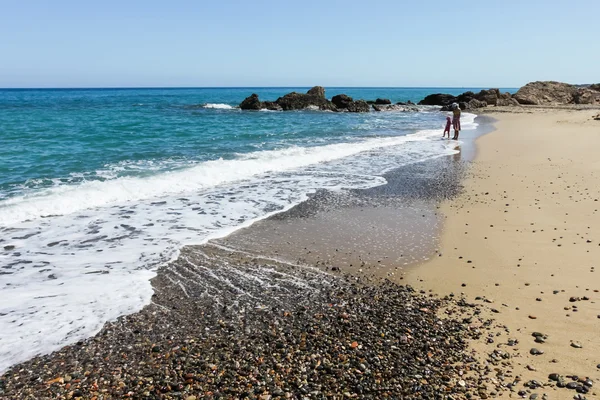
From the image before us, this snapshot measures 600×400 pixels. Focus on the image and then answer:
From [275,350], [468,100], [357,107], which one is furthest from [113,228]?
[468,100]

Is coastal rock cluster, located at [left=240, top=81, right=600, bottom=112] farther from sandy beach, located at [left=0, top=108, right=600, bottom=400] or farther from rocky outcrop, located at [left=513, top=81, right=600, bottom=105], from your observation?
sandy beach, located at [left=0, top=108, right=600, bottom=400]

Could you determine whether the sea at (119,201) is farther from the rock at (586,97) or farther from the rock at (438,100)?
the rock at (438,100)

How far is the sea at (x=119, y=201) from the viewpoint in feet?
16.5

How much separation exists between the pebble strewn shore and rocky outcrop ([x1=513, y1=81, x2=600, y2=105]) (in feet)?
188

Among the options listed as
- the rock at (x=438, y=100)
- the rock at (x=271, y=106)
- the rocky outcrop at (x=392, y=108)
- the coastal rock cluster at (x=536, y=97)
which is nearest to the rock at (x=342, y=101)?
the rocky outcrop at (x=392, y=108)

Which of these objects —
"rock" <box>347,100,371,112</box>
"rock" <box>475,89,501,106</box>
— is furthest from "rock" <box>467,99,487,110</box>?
"rock" <box>347,100,371,112</box>

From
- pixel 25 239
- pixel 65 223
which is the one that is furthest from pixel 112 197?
pixel 25 239

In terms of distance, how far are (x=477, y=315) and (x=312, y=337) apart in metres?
1.94

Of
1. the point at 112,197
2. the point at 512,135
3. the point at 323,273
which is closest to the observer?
the point at 323,273

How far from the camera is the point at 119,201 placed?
9.92m

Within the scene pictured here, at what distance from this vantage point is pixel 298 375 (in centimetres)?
363

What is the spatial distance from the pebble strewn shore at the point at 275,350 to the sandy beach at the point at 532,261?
1.49 feet

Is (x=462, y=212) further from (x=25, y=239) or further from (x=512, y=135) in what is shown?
(x=512, y=135)

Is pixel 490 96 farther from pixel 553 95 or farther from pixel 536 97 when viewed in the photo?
pixel 553 95
